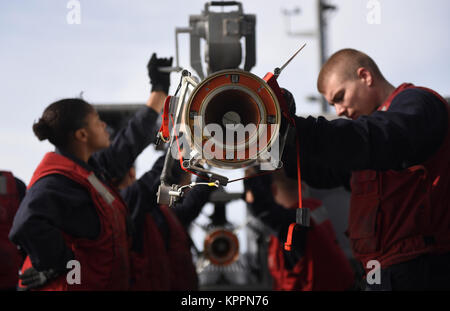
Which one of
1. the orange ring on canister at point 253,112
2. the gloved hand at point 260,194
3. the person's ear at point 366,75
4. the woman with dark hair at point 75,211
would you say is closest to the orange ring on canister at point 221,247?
the gloved hand at point 260,194

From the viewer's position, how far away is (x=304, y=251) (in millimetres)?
3568

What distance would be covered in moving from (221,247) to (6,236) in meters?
2.06

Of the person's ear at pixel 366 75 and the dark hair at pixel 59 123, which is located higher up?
the person's ear at pixel 366 75

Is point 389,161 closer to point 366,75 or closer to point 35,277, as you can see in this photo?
point 366,75

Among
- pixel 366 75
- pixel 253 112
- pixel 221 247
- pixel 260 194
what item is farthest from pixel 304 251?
pixel 253 112

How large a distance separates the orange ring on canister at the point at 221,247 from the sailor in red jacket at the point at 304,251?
88 cm

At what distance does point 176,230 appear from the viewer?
4008 millimetres

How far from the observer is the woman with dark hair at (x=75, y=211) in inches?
87.8

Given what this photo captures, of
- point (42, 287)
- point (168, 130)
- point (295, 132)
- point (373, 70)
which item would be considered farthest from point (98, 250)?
point (373, 70)

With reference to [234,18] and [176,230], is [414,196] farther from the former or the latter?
[176,230]

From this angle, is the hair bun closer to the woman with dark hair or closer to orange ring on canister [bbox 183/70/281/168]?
the woman with dark hair

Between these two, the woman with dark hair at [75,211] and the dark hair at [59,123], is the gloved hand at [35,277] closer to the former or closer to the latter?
the woman with dark hair at [75,211]

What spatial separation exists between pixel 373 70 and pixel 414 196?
0.68m

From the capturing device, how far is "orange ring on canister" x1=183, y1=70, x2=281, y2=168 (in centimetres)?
149
